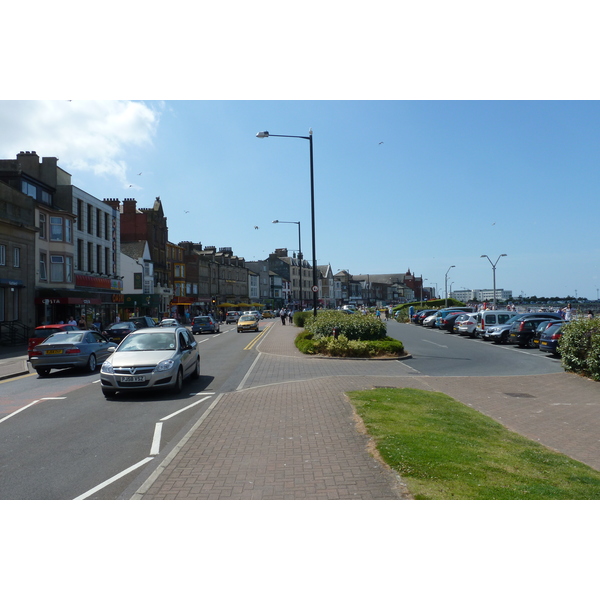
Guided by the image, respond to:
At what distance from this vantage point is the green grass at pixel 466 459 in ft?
17.6

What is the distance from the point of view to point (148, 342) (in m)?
13.0

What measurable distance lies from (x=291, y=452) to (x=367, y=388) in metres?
5.50

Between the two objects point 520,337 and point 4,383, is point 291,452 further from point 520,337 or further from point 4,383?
point 520,337

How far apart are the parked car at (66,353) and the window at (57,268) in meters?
21.2

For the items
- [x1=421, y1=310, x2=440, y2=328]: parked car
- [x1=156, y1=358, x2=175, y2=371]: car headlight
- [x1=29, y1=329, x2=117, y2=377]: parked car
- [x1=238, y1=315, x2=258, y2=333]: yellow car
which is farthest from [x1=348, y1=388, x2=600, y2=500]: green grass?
[x1=421, y1=310, x2=440, y2=328]: parked car

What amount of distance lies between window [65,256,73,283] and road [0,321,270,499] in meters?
23.6

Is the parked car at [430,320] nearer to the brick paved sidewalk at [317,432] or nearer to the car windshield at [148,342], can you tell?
the brick paved sidewalk at [317,432]

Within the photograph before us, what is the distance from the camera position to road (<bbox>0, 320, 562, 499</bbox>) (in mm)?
6266

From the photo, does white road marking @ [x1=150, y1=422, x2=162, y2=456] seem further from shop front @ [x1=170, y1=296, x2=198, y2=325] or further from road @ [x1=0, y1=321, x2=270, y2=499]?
shop front @ [x1=170, y1=296, x2=198, y2=325]

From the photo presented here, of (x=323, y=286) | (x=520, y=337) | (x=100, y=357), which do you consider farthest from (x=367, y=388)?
(x=323, y=286)

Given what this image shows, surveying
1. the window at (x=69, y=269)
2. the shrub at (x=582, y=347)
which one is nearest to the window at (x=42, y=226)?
the window at (x=69, y=269)

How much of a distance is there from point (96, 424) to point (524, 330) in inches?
834

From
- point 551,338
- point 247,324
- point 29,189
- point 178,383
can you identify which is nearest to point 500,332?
point 551,338

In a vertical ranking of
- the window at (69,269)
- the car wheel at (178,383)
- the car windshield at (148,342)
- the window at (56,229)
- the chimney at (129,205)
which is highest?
the chimney at (129,205)
